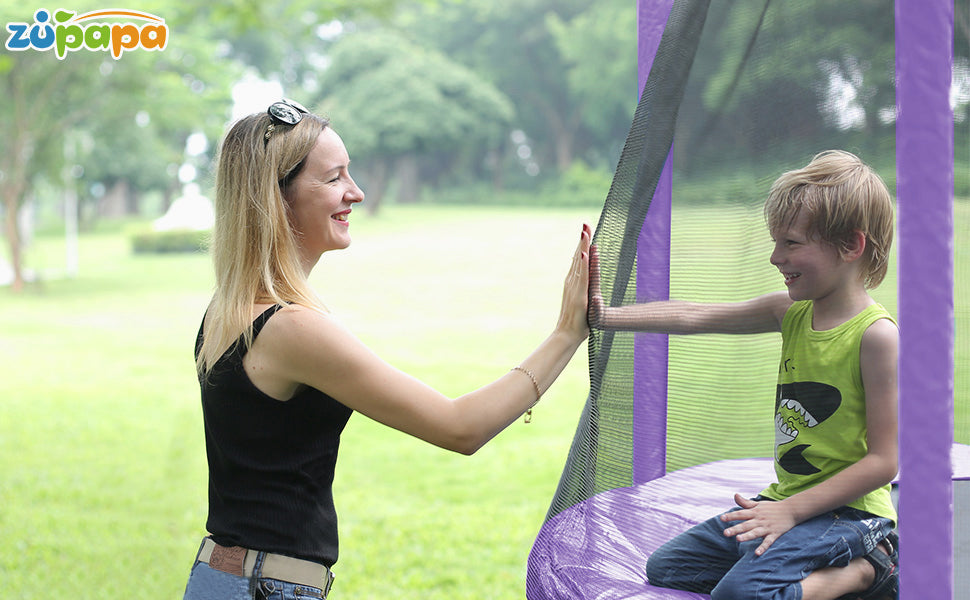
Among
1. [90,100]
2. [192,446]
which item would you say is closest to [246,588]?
[192,446]

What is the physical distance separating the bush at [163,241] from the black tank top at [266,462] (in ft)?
58.6

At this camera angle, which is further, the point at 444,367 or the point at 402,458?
the point at 444,367

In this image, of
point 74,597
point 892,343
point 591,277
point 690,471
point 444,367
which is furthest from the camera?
point 444,367

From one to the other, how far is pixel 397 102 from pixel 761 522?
70.2ft

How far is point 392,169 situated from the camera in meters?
24.2

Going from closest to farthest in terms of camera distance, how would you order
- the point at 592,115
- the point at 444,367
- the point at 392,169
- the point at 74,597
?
the point at 74,597, the point at 444,367, the point at 392,169, the point at 592,115

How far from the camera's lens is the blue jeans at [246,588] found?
5.35 feet

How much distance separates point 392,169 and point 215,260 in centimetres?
2273

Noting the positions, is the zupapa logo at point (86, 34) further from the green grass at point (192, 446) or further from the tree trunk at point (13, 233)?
the green grass at point (192, 446)

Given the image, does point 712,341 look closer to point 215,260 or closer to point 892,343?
point 892,343

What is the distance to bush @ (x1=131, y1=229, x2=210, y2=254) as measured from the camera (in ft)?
61.6

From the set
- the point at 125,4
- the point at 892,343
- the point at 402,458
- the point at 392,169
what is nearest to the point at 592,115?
the point at 392,169

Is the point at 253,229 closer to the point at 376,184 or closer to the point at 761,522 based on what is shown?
the point at 761,522

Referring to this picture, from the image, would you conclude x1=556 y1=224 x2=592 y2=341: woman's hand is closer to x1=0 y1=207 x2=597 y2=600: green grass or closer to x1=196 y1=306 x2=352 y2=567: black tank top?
x1=196 y1=306 x2=352 y2=567: black tank top
